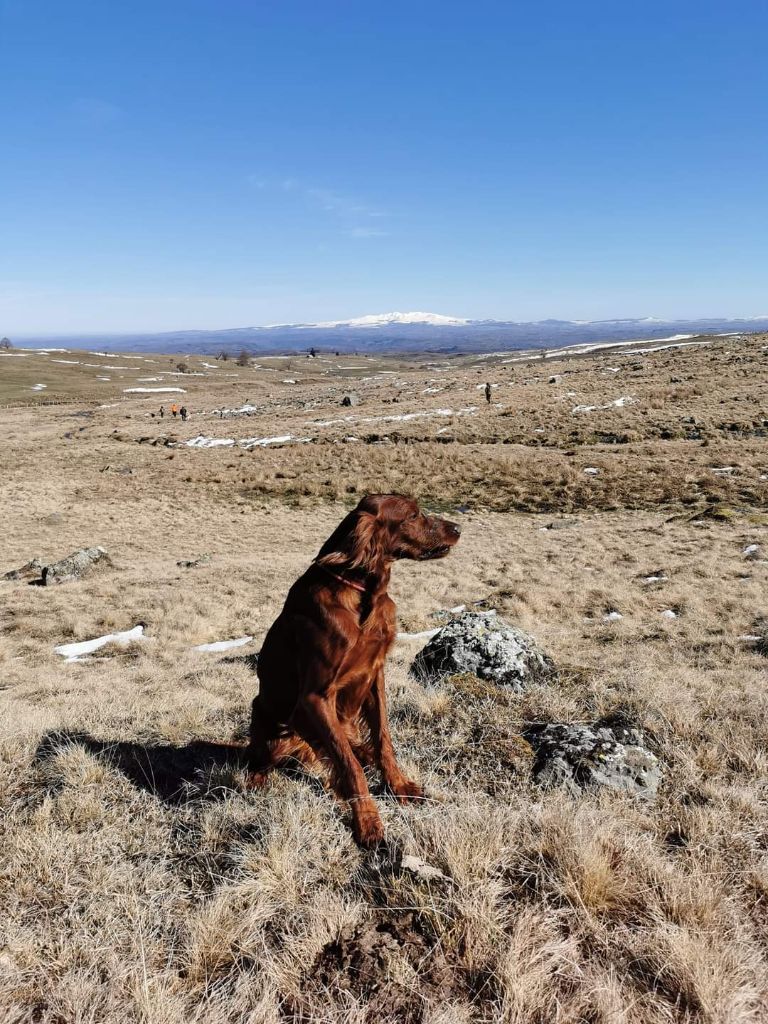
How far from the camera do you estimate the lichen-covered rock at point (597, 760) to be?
2.89 meters

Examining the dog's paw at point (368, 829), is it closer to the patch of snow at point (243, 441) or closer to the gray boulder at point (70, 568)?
the gray boulder at point (70, 568)

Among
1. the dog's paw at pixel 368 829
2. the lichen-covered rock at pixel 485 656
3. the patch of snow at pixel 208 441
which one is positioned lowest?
the patch of snow at pixel 208 441

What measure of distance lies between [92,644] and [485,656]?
736 cm

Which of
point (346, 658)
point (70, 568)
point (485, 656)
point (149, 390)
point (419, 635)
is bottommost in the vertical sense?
point (70, 568)

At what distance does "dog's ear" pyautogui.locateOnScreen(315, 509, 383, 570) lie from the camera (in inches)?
111

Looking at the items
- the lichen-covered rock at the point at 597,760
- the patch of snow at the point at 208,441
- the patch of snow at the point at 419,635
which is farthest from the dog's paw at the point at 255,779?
the patch of snow at the point at 208,441

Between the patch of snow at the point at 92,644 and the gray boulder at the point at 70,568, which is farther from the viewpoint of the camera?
the gray boulder at the point at 70,568

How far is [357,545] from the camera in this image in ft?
9.30

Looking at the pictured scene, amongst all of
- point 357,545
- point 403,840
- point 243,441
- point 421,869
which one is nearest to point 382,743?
point 403,840

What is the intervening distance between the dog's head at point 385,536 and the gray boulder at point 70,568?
1288 centimetres

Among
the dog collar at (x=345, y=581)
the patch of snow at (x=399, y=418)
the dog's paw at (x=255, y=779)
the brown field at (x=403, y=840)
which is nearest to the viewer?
the brown field at (x=403, y=840)

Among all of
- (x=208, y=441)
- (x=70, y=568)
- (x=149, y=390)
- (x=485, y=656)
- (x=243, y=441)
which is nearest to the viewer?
(x=485, y=656)

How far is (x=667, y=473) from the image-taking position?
22.0m

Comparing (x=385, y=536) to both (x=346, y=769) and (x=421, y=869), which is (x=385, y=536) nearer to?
(x=346, y=769)
